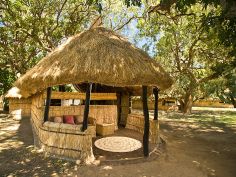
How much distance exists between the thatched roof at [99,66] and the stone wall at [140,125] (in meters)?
2.06

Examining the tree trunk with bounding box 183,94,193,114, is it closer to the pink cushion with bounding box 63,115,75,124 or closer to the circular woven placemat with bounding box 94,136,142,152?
the pink cushion with bounding box 63,115,75,124

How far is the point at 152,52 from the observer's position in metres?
21.1

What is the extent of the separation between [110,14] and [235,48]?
A: 41.8 ft

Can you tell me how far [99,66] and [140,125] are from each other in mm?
5646

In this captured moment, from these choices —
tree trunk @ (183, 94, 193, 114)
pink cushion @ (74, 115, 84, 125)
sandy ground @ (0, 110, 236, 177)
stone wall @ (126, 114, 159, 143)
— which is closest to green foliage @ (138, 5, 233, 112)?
tree trunk @ (183, 94, 193, 114)

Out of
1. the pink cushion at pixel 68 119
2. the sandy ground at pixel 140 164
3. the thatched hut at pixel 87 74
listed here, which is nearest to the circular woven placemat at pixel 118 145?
the thatched hut at pixel 87 74

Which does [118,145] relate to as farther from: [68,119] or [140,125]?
[140,125]

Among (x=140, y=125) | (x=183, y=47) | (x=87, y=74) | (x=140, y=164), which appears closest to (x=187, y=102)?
(x=183, y=47)

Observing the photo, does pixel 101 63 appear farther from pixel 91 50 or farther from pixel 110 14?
pixel 110 14

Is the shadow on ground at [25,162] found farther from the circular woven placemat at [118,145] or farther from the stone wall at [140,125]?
the stone wall at [140,125]

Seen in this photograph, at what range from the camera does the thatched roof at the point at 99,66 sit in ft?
24.1

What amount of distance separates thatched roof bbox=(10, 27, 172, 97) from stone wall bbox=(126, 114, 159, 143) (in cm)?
206

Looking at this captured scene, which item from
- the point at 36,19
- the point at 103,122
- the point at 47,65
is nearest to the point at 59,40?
the point at 36,19

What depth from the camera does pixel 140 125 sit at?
12305 millimetres
